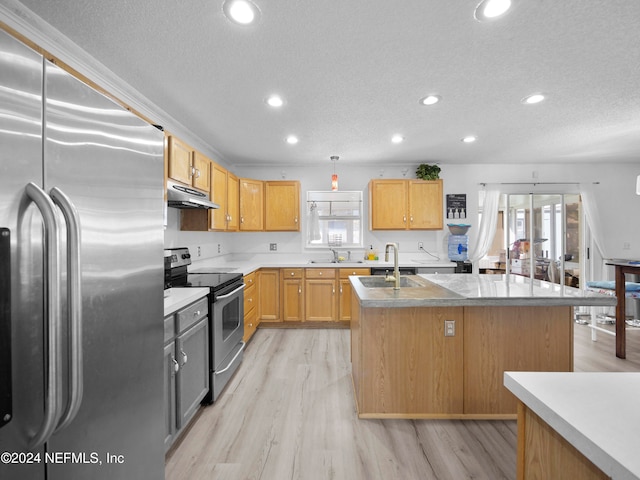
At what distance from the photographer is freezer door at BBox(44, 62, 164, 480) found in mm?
770

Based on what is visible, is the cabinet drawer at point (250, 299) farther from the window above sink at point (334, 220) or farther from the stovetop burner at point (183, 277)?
the window above sink at point (334, 220)

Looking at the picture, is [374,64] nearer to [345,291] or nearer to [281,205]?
[281,205]

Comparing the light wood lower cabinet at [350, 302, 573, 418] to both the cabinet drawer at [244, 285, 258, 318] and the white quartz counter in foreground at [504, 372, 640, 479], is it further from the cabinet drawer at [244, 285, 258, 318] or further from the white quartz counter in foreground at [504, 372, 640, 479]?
the cabinet drawer at [244, 285, 258, 318]

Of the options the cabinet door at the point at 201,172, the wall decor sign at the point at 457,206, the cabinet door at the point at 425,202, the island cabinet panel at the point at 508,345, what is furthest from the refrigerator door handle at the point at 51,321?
the wall decor sign at the point at 457,206

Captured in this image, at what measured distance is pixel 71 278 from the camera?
0.71 m

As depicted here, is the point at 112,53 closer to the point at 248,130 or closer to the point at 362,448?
the point at 248,130

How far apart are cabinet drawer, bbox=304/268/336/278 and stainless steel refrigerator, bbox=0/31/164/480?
10.2 ft

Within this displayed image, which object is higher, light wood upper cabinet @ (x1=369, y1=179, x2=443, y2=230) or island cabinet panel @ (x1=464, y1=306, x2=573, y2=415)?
light wood upper cabinet @ (x1=369, y1=179, x2=443, y2=230)

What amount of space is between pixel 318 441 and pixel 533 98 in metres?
3.19

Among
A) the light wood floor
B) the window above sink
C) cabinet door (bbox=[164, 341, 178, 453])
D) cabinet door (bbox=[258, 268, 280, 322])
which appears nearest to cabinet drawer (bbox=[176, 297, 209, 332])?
cabinet door (bbox=[164, 341, 178, 453])

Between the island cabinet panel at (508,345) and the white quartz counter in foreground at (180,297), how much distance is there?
187 centimetres

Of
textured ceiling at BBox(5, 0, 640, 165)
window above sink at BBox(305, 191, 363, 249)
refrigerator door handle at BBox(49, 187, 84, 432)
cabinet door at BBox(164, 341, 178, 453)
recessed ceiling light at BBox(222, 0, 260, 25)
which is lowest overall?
cabinet door at BBox(164, 341, 178, 453)

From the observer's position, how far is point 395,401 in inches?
80.4

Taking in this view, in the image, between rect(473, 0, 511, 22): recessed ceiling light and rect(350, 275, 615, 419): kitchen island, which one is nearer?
rect(473, 0, 511, 22): recessed ceiling light
